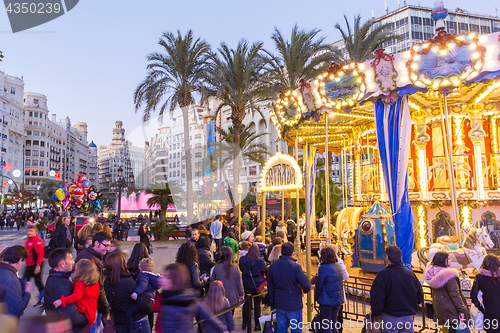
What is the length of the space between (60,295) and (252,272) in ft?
10.2

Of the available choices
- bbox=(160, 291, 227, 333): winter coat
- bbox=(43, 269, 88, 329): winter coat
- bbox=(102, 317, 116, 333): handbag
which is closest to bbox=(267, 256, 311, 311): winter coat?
bbox=(160, 291, 227, 333): winter coat

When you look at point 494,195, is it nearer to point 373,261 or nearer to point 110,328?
point 373,261

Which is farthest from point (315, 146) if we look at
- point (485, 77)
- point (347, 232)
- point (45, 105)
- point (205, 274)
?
point (45, 105)

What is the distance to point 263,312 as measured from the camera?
294 inches

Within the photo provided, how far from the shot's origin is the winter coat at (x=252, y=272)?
6.05 meters

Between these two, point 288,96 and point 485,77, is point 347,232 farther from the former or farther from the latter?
point 485,77

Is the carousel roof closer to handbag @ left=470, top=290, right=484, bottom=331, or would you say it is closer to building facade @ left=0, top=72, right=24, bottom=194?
handbag @ left=470, top=290, right=484, bottom=331

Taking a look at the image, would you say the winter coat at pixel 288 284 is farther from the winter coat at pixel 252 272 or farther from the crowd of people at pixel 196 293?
the winter coat at pixel 252 272

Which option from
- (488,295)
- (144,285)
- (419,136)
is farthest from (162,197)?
(488,295)

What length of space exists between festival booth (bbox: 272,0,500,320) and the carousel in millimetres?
21

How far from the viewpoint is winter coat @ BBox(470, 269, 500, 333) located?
174 inches

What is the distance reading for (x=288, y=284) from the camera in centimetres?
480

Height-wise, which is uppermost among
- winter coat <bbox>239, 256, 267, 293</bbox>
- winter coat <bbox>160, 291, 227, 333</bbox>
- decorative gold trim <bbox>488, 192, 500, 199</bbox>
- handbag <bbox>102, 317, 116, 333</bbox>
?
decorative gold trim <bbox>488, 192, 500, 199</bbox>

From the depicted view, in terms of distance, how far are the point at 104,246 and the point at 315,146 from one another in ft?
39.5
